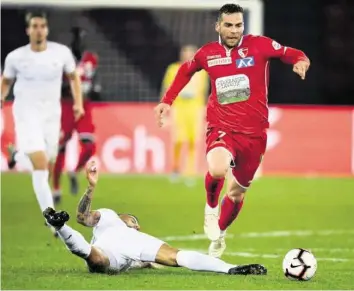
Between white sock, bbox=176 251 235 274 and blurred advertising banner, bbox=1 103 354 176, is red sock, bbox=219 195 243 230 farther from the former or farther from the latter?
blurred advertising banner, bbox=1 103 354 176

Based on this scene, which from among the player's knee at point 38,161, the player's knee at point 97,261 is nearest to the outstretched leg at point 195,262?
the player's knee at point 97,261

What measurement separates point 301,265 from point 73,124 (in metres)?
7.17

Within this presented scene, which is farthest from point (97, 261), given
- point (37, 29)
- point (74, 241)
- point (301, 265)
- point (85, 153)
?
point (85, 153)

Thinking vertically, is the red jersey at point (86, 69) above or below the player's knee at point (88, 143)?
above

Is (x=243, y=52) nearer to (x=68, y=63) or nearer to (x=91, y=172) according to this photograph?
(x=91, y=172)

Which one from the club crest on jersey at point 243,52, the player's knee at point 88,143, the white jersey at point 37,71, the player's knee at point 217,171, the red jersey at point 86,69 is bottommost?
the player's knee at point 88,143

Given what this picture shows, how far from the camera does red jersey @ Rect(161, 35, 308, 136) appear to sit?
28.5ft

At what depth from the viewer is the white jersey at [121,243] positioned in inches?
A: 312

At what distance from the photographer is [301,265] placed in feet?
26.2

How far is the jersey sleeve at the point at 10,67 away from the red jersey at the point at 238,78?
6.55 feet

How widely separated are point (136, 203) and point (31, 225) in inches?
99.0

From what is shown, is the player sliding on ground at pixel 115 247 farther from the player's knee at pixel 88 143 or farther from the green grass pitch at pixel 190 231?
the player's knee at pixel 88 143

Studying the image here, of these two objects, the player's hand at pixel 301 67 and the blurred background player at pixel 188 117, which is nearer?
the player's hand at pixel 301 67

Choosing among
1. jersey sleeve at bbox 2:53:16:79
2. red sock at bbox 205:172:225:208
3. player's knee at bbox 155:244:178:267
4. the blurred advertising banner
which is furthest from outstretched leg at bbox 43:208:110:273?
the blurred advertising banner
